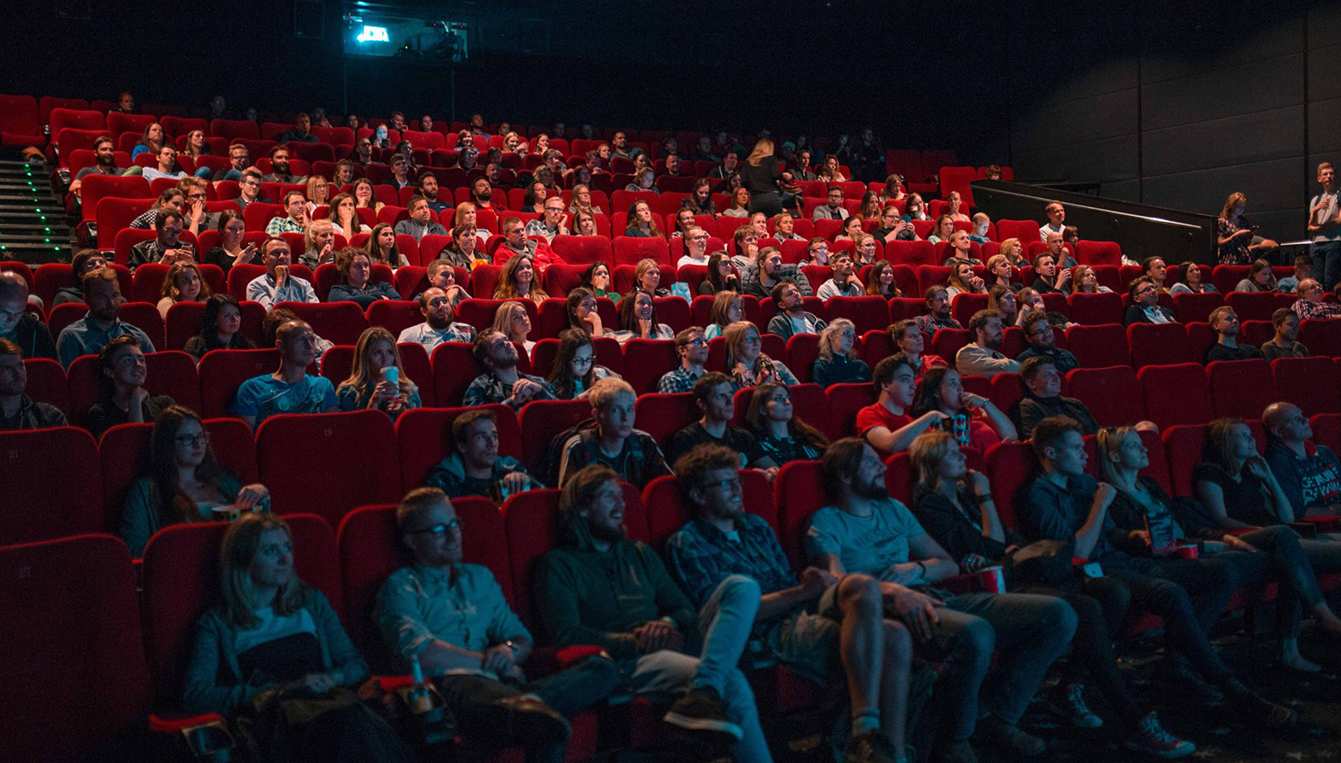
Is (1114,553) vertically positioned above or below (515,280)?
below

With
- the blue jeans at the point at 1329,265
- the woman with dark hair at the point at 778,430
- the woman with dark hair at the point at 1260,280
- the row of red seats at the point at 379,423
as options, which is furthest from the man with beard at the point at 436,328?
the blue jeans at the point at 1329,265

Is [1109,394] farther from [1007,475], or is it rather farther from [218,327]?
[218,327]

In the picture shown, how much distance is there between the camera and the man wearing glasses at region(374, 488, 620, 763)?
1.16 metres

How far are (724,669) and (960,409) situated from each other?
1.14 meters

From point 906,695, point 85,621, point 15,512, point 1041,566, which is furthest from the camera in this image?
point 1041,566

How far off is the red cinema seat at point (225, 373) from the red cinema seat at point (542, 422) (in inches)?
22.9

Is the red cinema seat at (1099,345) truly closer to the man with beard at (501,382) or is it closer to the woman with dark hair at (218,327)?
the man with beard at (501,382)

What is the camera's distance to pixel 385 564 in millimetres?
1375

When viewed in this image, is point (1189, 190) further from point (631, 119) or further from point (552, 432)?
point (552, 432)

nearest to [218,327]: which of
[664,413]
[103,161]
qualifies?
[664,413]

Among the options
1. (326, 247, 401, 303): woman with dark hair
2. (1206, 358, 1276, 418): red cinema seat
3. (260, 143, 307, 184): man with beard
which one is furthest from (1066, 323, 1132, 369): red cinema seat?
(260, 143, 307, 184): man with beard

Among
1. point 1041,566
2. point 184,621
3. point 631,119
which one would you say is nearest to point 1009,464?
point 1041,566

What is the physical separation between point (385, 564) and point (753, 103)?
20.9 ft

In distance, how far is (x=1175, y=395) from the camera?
261cm
